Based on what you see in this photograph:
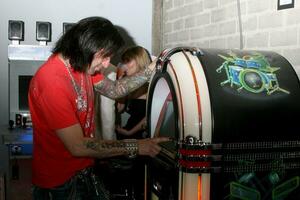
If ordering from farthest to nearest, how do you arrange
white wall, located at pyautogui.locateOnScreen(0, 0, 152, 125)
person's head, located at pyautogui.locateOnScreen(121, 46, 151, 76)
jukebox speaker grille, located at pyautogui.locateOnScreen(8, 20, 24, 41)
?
white wall, located at pyautogui.locateOnScreen(0, 0, 152, 125) < jukebox speaker grille, located at pyautogui.locateOnScreen(8, 20, 24, 41) < person's head, located at pyautogui.locateOnScreen(121, 46, 151, 76)

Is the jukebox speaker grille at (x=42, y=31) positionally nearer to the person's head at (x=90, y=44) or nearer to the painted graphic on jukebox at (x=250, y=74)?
the person's head at (x=90, y=44)

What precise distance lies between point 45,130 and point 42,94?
0.67 feet

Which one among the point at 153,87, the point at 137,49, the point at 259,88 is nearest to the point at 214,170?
the point at 259,88

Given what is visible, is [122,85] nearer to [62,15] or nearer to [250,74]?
[250,74]

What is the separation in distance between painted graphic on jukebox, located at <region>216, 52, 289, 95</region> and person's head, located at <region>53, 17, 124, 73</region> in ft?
1.81

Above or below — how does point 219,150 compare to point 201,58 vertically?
below

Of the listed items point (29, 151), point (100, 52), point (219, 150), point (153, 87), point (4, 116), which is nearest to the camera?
point (219, 150)

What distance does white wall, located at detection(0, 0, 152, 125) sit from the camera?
4.38 m

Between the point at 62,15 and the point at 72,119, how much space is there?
Answer: 2.89 metres

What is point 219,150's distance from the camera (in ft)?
5.57

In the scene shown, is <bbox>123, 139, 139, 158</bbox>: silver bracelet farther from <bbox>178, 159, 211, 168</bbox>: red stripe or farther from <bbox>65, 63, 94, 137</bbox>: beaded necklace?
<bbox>178, 159, 211, 168</bbox>: red stripe

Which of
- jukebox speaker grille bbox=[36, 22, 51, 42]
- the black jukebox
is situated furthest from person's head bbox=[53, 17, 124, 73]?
jukebox speaker grille bbox=[36, 22, 51, 42]

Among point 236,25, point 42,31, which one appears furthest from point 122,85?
point 42,31

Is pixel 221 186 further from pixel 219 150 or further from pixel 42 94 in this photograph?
pixel 42 94
